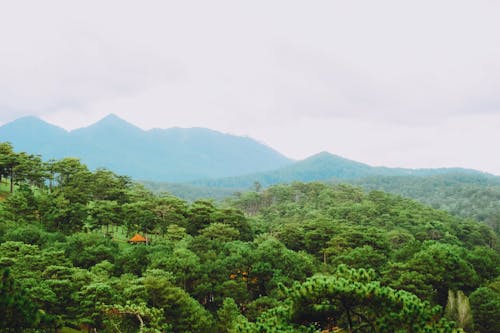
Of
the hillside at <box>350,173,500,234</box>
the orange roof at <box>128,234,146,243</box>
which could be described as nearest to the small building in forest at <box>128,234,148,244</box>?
the orange roof at <box>128,234,146,243</box>

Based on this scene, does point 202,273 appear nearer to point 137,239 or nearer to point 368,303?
point 137,239

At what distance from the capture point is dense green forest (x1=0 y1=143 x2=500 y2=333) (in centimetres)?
1047

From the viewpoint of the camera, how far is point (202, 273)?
23578mm

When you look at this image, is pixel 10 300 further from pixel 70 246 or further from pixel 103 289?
pixel 70 246

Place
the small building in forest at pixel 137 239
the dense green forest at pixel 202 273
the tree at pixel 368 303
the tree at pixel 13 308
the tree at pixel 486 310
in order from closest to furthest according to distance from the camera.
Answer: the tree at pixel 368 303
the dense green forest at pixel 202 273
the tree at pixel 13 308
the tree at pixel 486 310
the small building in forest at pixel 137 239

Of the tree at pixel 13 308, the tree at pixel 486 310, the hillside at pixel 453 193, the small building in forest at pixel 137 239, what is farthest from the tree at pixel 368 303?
the hillside at pixel 453 193

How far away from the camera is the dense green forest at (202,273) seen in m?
10.5

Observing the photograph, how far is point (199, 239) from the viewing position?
29094 mm

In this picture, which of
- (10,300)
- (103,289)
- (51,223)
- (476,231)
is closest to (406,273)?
(103,289)

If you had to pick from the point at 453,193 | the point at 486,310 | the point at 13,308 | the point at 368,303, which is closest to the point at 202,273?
the point at 13,308

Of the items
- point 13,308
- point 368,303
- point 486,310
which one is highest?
point 368,303

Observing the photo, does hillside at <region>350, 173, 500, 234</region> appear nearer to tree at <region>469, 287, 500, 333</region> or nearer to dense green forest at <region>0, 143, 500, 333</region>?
dense green forest at <region>0, 143, 500, 333</region>

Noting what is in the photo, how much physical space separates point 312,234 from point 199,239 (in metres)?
11.7

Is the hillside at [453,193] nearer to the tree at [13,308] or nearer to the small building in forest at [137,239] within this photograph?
the small building in forest at [137,239]
